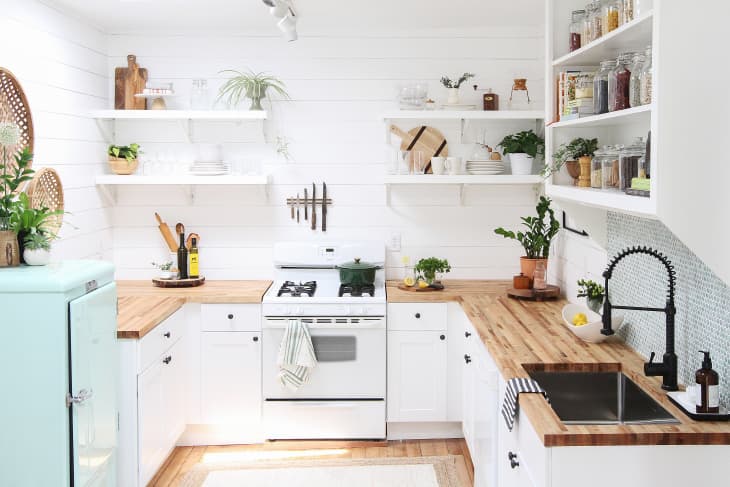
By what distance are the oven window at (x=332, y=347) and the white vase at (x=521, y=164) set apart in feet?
4.62

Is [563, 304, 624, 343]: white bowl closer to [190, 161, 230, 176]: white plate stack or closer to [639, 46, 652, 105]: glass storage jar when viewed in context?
[639, 46, 652, 105]: glass storage jar

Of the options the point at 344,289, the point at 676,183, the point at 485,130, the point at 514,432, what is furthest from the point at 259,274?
the point at 676,183

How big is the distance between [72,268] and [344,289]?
6.84 ft

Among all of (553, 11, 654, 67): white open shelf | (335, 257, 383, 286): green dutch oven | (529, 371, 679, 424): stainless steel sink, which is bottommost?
(529, 371, 679, 424): stainless steel sink

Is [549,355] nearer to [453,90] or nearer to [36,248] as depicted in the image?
[36,248]

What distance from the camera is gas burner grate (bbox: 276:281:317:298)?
4562mm

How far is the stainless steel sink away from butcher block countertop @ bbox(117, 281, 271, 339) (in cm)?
187

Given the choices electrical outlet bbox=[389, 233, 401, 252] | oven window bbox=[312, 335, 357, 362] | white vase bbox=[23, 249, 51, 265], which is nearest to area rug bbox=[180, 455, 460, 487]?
oven window bbox=[312, 335, 357, 362]

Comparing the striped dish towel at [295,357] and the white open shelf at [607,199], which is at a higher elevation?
the white open shelf at [607,199]

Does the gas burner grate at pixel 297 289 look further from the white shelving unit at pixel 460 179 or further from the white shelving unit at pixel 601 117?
the white shelving unit at pixel 601 117

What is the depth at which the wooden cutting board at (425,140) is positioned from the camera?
4.94 m

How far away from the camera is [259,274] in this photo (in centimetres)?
503

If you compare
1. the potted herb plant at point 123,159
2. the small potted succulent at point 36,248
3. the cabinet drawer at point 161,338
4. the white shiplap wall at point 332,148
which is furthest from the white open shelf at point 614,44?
the potted herb plant at point 123,159

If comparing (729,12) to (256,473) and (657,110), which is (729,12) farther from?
(256,473)
